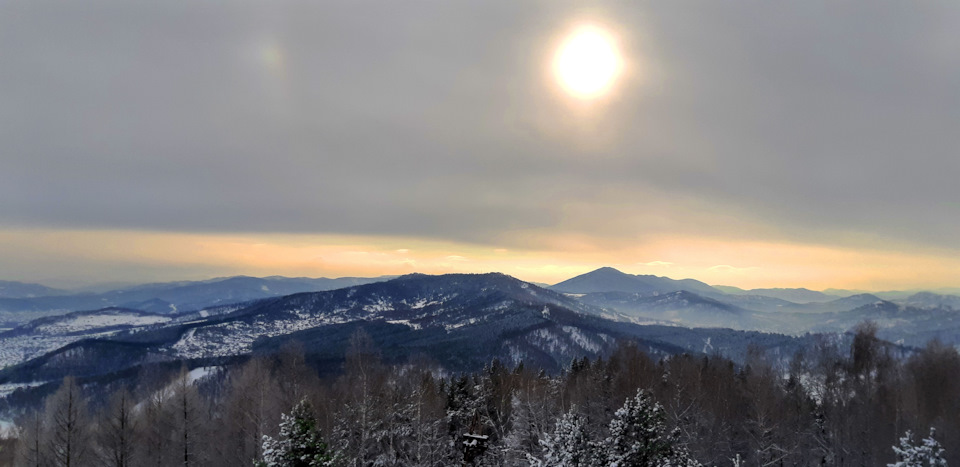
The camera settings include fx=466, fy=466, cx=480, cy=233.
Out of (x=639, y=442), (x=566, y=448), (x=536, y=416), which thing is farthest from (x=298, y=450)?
(x=536, y=416)

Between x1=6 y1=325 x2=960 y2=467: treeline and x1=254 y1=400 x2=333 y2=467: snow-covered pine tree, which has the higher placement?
x1=254 y1=400 x2=333 y2=467: snow-covered pine tree

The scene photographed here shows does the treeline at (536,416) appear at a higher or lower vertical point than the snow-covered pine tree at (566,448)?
lower

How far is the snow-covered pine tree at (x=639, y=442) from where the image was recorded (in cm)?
2362

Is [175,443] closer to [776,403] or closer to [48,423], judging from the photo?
[48,423]

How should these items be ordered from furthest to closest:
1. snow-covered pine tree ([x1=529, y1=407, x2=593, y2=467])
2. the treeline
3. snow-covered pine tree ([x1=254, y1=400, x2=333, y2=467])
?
the treeline
snow-covered pine tree ([x1=529, y1=407, x2=593, y2=467])
snow-covered pine tree ([x1=254, y1=400, x2=333, y2=467])

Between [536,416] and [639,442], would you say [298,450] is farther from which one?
[536,416]

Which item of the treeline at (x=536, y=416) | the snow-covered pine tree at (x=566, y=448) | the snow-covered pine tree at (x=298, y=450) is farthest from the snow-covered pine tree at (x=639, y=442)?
the snow-covered pine tree at (x=298, y=450)

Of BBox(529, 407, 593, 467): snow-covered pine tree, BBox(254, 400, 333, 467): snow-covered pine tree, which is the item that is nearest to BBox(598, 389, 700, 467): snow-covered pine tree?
BBox(529, 407, 593, 467): snow-covered pine tree

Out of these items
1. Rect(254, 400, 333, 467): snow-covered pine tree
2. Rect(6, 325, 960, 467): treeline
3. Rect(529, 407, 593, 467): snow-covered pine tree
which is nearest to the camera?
Rect(254, 400, 333, 467): snow-covered pine tree

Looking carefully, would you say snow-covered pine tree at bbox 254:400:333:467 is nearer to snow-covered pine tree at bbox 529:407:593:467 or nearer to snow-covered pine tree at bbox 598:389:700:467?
snow-covered pine tree at bbox 529:407:593:467

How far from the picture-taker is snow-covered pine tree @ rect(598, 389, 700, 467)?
2362 centimetres

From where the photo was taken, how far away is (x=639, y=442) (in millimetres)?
23984

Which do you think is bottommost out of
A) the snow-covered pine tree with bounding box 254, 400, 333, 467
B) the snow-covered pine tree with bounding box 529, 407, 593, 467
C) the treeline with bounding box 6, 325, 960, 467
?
the treeline with bounding box 6, 325, 960, 467

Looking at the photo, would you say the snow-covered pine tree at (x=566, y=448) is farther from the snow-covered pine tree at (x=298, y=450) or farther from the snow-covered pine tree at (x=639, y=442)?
the snow-covered pine tree at (x=298, y=450)
